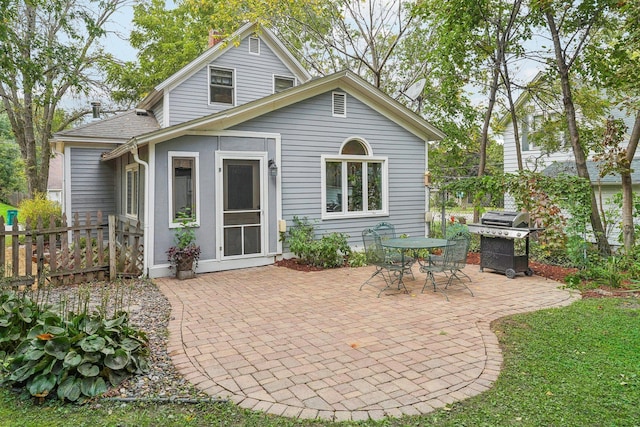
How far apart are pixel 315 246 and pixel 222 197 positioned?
7.03 feet

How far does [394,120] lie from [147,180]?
605 cm

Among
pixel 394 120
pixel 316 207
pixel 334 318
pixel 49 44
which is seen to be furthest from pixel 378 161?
pixel 49 44

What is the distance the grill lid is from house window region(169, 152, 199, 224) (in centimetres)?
571

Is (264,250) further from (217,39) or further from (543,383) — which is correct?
(217,39)

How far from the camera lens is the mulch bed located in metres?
6.33

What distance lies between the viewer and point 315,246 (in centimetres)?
858

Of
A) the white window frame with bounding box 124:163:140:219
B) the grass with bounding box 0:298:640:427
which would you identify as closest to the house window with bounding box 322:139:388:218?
the white window frame with bounding box 124:163:140:219

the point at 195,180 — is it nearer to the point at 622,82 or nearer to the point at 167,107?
the point at 167,107

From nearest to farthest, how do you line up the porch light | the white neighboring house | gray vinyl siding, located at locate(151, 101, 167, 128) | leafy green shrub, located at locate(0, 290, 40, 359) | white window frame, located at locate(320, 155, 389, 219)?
leafy green shrub, located at locate(0, 290, 40, 359)
the porch light
white window frame, located at locate(320, 155, 389, 219)
gray vinyl siding, located at locate(151, 101, 167, 128)
the white neighboring house

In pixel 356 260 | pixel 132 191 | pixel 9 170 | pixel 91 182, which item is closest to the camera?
pixel 356 260

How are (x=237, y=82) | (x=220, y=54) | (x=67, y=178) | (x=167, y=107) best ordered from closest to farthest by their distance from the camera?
1. (x=67, y=178)
2. (x=167, y=107)
3. (x=220, y=54)
4. (x=237, y=82)

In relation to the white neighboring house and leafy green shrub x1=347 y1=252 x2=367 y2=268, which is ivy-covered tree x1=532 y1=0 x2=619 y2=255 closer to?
the white neighboring house

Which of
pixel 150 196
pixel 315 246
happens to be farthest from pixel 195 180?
pixel 315 246

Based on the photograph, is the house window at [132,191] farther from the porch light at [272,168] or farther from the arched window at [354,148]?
the arched window at [354,148]
